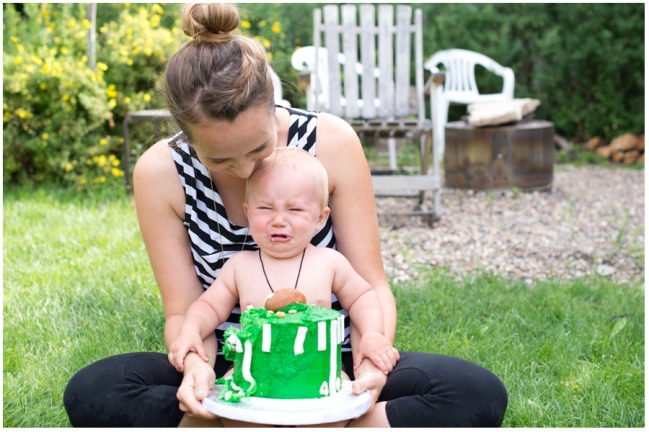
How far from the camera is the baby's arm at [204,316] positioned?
1.67 m

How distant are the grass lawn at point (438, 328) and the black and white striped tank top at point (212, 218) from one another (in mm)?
626

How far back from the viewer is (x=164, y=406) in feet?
5.46

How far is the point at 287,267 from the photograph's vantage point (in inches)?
68.2

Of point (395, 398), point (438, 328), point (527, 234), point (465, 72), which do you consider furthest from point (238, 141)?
point (465, 72)

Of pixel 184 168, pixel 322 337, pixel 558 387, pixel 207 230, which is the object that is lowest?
pixel 558 387

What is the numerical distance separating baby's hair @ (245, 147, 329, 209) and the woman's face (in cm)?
4

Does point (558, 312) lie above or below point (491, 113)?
below

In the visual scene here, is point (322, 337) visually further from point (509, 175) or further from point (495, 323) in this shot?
point (509, 175)

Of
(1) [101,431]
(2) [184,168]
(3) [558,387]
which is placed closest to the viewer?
(1) [101,431]

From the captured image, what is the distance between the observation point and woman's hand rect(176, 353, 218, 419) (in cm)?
151

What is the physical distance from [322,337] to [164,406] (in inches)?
18.1

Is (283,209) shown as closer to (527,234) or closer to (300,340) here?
(300,340)

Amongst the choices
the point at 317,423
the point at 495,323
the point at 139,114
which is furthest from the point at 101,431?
the point at 139,114

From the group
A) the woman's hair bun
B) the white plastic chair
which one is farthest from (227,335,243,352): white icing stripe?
the white plastic chair
